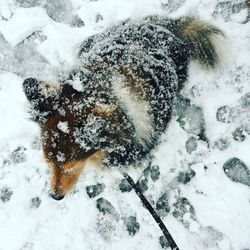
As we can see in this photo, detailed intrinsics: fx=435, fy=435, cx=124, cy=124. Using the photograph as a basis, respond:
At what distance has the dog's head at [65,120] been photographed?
2506 mm

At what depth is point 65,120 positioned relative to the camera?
2.56 metres

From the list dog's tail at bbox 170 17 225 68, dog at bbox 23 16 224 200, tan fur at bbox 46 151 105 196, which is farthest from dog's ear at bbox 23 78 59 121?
dog's tail at bbox 170 17 225 68

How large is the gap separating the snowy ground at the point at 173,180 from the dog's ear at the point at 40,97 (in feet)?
2.41

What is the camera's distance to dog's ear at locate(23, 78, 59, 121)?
2.59 metres

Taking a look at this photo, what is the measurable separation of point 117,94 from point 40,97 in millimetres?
464

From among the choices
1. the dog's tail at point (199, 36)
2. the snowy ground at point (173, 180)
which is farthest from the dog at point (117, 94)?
the snowy ground at point (173, 180)


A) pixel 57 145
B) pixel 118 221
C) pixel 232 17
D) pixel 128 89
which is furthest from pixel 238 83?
pixel 57 145

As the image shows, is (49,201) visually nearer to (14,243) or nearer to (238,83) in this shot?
(14,243)

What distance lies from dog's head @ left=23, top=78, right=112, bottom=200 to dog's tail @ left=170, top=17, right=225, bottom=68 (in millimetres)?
1073

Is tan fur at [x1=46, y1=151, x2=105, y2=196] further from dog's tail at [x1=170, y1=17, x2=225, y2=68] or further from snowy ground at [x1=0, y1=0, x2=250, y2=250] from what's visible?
dog's tail at [x1=170, y1=17, x2=225, y2=68]

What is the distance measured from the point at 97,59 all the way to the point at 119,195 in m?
1.14

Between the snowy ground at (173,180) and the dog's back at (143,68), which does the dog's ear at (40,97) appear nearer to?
the dog's back at (143,68)

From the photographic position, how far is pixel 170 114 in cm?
329

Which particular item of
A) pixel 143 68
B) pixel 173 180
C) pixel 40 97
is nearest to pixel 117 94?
pixel 143 68
